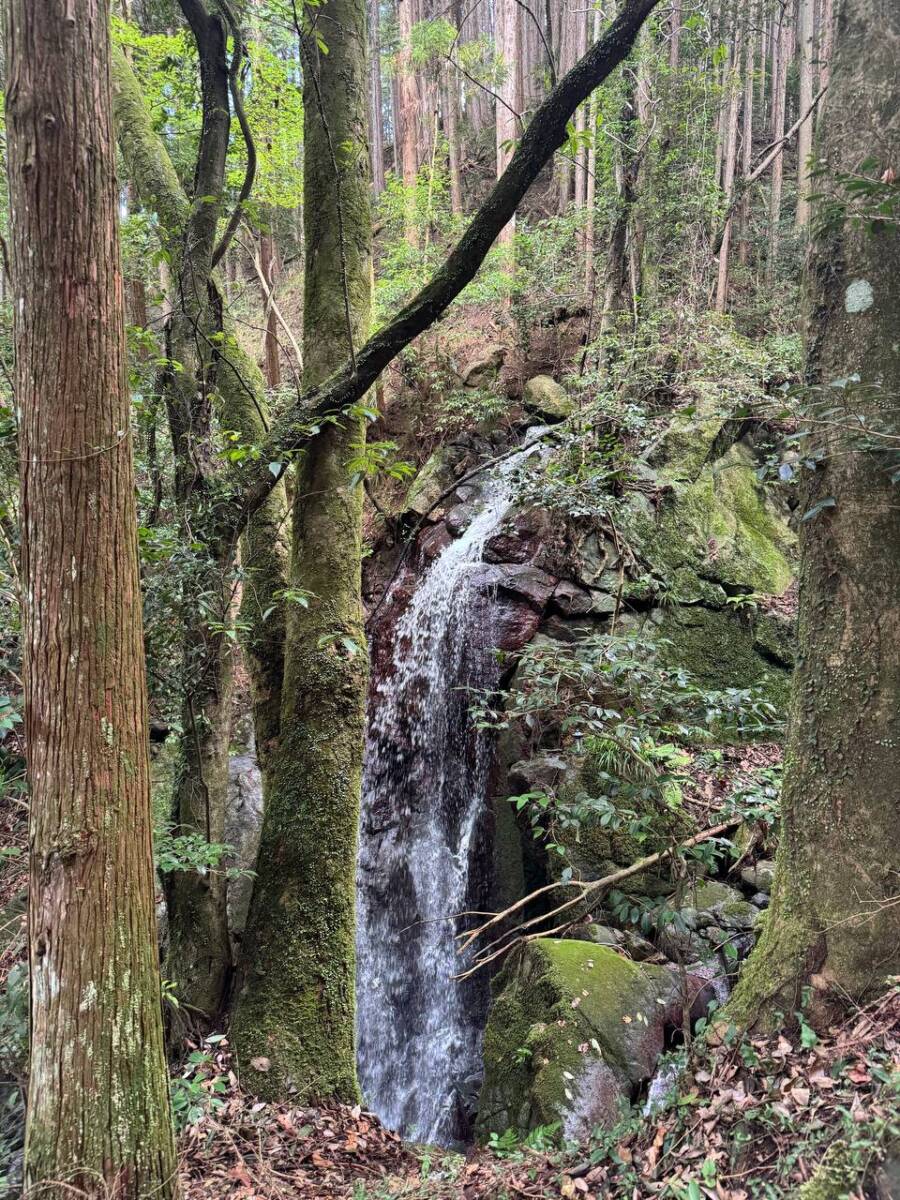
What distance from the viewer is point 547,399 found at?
10.8 metres

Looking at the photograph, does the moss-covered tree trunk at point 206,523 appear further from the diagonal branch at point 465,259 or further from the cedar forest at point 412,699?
the diagonal branch at point 465,259

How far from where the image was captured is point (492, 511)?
9.48m

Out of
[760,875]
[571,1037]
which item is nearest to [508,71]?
[760,875]

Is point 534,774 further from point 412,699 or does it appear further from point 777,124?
point 777,124

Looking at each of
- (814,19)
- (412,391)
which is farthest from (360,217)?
(814,19)

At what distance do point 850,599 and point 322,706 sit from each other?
307 cm

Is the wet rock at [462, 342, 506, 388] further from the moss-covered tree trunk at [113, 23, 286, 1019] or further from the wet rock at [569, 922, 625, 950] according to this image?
the wet rock at [569, 922, 625, 950]

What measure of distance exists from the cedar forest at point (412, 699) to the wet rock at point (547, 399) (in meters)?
1.04

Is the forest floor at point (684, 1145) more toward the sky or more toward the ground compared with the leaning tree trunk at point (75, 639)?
more toward the ground

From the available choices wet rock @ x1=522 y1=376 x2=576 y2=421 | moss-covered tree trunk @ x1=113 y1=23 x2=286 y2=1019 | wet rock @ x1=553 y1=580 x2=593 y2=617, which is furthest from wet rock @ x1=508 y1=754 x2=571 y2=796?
wet rock @ x1=522 y1=376 x2=576 y2=421

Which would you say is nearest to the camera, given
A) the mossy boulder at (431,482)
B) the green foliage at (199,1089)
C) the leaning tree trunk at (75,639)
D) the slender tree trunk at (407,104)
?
the leaning tree trunk at (75,639)

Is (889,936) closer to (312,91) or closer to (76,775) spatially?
(76,775)

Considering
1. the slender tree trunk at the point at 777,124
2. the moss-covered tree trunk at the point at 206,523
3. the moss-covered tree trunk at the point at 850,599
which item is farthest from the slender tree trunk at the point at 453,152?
the moss-covered tree trunk at the point at 850,599

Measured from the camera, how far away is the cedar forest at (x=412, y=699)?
219 centimetres
